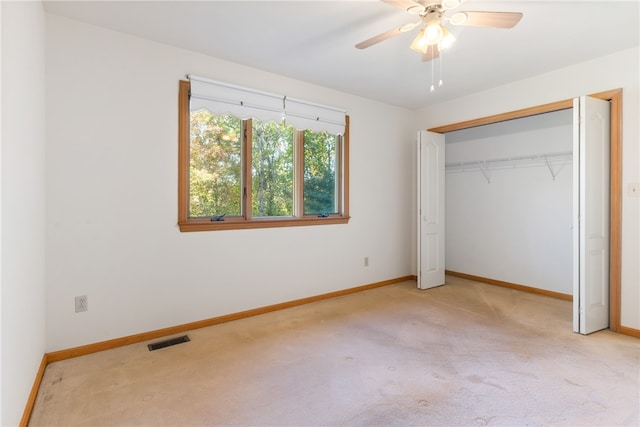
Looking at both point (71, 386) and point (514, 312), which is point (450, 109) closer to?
point (514, 312)

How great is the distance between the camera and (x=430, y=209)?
14.6 ft

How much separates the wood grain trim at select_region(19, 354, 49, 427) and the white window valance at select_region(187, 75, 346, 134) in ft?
7.30

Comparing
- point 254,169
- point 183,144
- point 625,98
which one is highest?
point 625,98

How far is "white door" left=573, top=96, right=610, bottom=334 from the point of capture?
2902mm

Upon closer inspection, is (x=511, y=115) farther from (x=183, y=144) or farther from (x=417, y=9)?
(x=183, y=144)

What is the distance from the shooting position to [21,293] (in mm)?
1724

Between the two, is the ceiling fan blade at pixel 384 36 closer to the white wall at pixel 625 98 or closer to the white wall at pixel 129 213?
the white wall at pixel 129 213

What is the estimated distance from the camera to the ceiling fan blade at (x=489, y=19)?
1874 millimetres

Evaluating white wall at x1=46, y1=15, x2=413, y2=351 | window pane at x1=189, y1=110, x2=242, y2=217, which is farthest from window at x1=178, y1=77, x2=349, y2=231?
white wall at x1=46, y1=15, x2=413, y2=351

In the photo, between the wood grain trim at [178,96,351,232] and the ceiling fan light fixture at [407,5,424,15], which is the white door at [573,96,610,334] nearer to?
the ceiling fan light fixture at [407,5,424,15]

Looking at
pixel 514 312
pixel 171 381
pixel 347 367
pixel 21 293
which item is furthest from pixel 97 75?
pixel 514 312

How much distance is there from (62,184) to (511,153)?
5.06 m

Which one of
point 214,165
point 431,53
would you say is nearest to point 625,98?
point 431,53

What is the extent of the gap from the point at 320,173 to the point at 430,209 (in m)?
1.60
